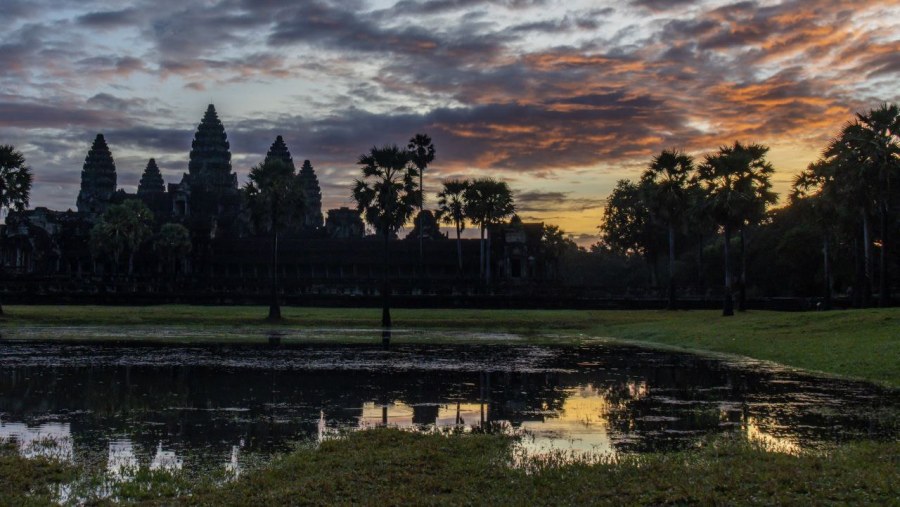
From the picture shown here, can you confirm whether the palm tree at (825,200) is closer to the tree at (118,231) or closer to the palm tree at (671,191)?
the palm tree at (671,191)

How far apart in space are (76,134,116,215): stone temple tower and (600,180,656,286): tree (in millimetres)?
75137

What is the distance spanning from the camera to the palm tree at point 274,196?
5953 cm

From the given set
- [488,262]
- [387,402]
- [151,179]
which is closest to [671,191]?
[488,262]

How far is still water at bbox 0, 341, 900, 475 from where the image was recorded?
14.0 meters

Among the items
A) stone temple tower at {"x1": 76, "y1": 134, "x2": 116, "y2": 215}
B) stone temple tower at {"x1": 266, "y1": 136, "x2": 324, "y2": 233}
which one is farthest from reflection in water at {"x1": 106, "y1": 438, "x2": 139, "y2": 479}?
stone temple tower at {"x1": 266, "y1": 136, "x2": 324, "y2": 233}

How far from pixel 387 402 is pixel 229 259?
9288 centimetres

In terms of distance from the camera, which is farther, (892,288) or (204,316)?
(892,288)

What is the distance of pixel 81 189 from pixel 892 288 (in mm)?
122524

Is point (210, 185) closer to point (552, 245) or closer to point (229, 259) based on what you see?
point (229, 259)

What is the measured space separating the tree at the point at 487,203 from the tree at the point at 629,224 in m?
17.1

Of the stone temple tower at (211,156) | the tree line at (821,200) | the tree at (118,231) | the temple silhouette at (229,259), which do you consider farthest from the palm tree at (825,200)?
the stone temple tower at (211,156)

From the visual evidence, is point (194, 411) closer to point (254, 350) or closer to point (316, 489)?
point (316, 489)

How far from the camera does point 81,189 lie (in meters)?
144

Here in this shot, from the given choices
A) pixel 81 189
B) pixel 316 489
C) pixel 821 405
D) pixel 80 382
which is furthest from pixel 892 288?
pixel 81 189
